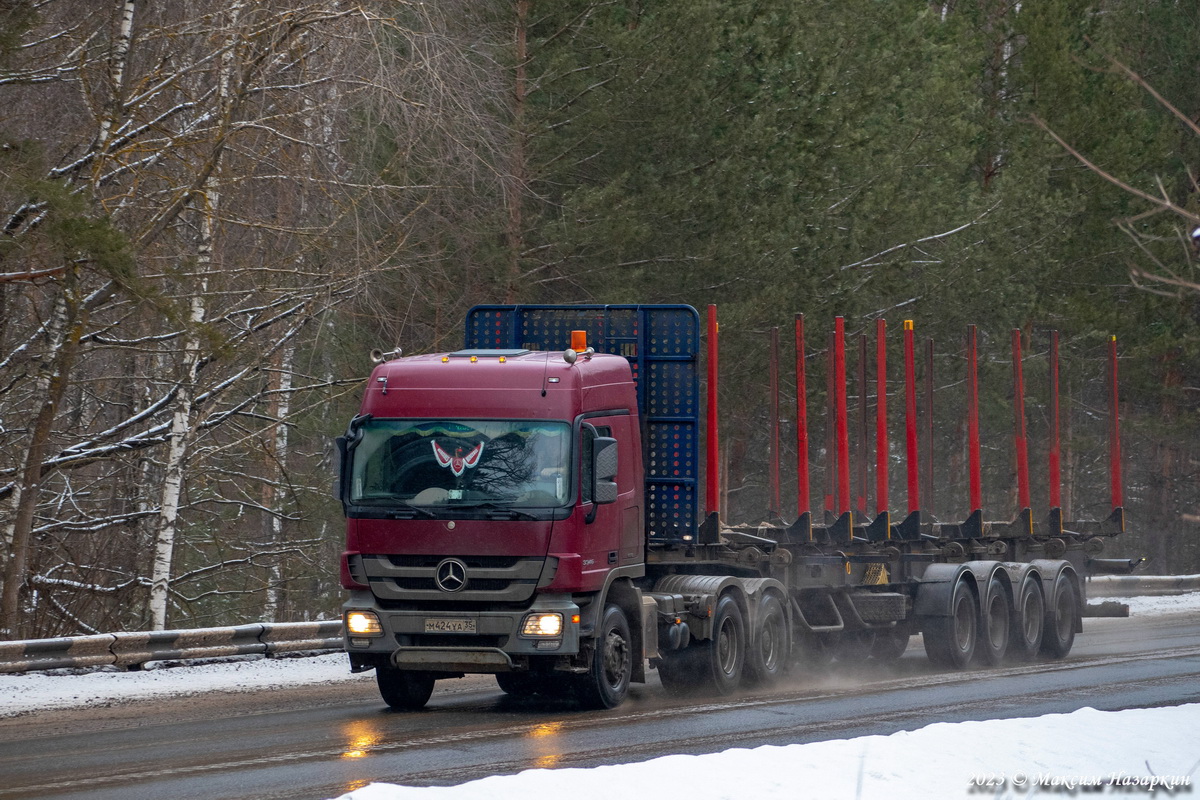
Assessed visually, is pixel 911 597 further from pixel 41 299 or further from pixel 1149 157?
pixel 1149 157

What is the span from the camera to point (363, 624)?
39.3 ft

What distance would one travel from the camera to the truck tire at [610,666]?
12.3 metres

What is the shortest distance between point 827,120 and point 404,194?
436 inches

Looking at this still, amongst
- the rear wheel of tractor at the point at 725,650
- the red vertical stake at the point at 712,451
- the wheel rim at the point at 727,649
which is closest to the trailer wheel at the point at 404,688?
the rear wheel of tractor at the point at 725,650

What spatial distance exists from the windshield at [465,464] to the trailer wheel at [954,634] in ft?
24.7

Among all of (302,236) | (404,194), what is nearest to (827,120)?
(404,194)

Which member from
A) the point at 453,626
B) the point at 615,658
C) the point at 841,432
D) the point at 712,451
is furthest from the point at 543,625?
the point at 841,432

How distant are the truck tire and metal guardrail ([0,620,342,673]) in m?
4.46

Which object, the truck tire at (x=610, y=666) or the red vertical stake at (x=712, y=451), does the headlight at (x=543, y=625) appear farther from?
the red vertical stake at (x=712, y=451)

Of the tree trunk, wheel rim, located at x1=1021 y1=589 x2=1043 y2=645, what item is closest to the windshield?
the tree trunk

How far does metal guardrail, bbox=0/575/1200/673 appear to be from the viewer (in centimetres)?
1351

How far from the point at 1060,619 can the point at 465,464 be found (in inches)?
427

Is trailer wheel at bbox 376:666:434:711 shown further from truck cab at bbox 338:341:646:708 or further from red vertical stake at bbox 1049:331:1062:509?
red vertical stake at bbox 1049:331:1062:509

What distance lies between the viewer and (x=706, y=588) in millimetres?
13906
